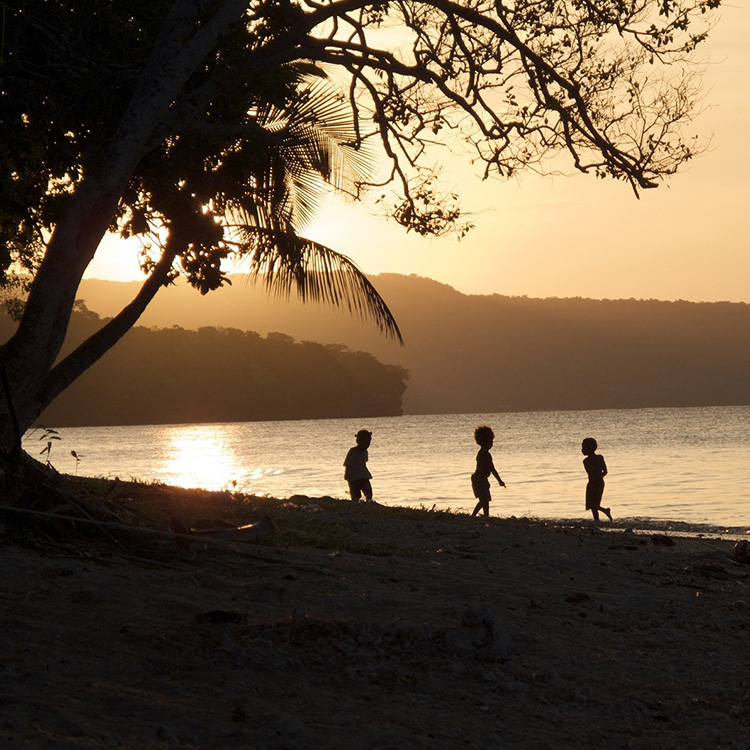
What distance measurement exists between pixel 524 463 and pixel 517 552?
35.2m

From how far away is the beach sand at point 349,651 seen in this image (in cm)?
392

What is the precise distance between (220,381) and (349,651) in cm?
11842

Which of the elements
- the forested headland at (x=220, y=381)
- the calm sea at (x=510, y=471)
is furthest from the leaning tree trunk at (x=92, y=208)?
the forested headland at (x=220, y=381)

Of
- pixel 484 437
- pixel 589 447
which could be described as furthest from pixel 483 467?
pixel 589 447

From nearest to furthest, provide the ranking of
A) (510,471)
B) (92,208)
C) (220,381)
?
(92,208)
(510,471)
(220,381)

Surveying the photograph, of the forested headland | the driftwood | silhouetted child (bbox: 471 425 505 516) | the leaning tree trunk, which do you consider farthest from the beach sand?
the forested headland

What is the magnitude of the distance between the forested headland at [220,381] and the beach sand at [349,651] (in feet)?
338

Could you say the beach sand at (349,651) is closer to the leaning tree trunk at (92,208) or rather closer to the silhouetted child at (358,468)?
the leaning tree trunk at (92,208)

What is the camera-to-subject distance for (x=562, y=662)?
206 inches

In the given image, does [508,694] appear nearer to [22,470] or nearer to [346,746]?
[346,746]

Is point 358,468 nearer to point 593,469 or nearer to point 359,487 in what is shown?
point 359,487

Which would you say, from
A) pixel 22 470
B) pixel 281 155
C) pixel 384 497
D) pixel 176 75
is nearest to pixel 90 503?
pixel 22 470

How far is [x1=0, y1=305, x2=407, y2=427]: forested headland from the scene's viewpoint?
112812 mm

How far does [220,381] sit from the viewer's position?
121625 mm
